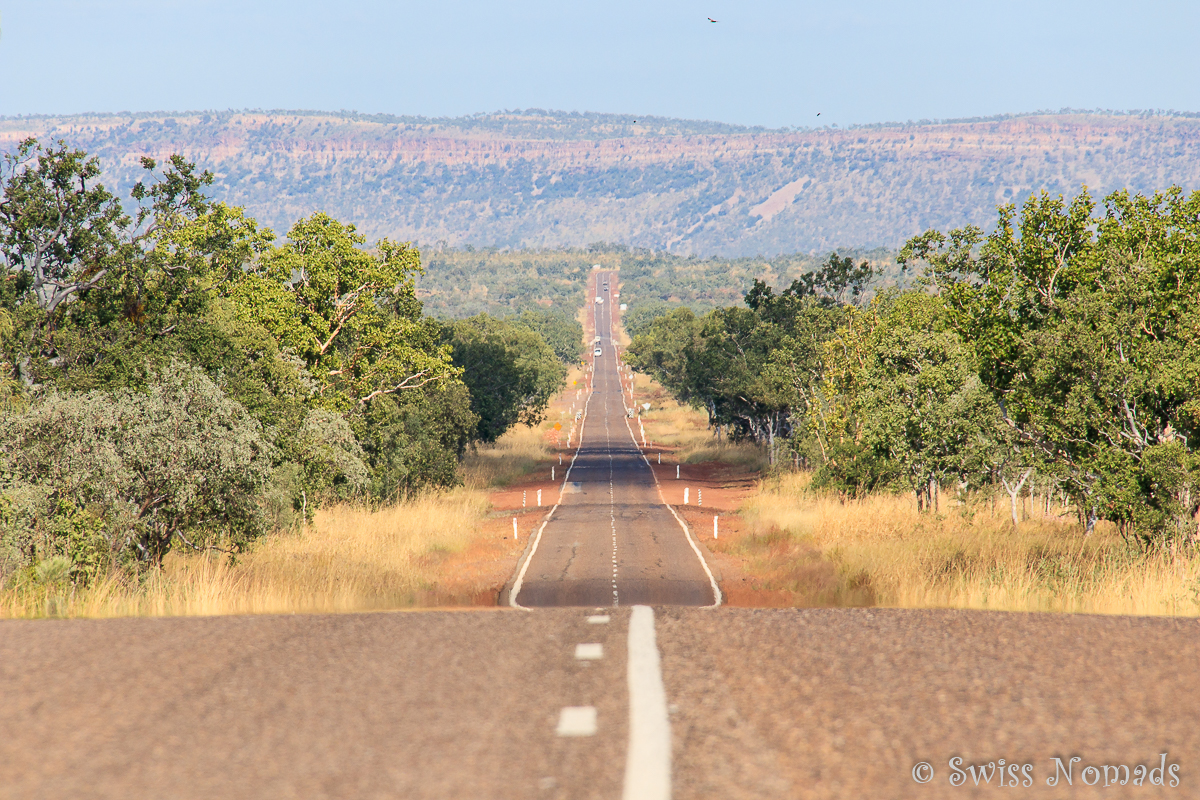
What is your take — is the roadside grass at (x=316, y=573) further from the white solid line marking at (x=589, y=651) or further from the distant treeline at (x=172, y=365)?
the white solid line marking at (x=589, y=651)

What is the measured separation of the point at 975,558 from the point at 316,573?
1139 cm

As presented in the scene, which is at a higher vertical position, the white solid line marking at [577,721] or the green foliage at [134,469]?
the white solid line marking at [577,721]

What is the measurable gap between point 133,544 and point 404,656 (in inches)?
489

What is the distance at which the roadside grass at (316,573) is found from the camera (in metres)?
10.1

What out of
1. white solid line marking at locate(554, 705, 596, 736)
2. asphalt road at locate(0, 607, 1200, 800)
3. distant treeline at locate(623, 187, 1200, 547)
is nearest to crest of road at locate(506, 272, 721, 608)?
distant treeline at locate(623, 187, 1200, 547)

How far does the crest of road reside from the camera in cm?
2359

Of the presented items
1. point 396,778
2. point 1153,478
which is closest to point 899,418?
point 1153,478

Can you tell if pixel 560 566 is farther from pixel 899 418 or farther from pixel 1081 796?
pixel 1081 796

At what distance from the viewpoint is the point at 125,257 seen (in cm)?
2231

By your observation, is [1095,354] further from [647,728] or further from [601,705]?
[647,728]

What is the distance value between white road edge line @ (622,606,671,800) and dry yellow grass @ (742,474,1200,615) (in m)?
4.65

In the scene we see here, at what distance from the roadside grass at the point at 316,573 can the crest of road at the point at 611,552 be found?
7.75 feet

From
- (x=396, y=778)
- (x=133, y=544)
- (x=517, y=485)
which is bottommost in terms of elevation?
(x=517, y=485)

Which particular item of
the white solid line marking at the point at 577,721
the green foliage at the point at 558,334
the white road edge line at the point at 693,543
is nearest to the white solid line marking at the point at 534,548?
the white solid line marking at the point at 577,721
